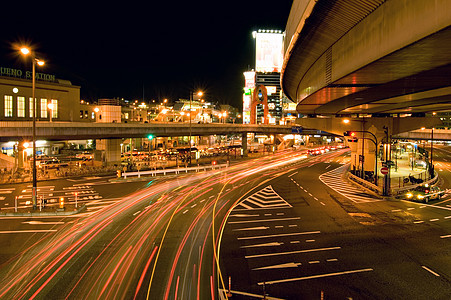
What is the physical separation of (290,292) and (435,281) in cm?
554

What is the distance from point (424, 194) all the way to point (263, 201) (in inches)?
560

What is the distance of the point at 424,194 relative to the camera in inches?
961

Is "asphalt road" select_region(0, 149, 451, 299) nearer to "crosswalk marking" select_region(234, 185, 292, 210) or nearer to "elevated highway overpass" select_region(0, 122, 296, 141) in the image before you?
"crosswalk marking" select_region(234, 185, 292, 210)

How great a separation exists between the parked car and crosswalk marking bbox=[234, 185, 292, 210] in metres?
11.5

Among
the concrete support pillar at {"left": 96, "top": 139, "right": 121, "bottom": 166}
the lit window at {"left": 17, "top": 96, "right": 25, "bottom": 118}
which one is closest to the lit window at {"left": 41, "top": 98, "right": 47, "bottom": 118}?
the lit window at {"left": 17, "top": 96, "right": 25, "bottom": 118}

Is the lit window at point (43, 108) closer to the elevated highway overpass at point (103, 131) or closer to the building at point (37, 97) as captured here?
the building at point (37, 97)

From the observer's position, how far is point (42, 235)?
14914 mm

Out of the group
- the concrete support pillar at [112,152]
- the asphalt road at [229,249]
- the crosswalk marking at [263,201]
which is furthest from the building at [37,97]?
the crosswalk marking at [263,201]

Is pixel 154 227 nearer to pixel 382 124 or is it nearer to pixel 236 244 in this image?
pixel 236 244

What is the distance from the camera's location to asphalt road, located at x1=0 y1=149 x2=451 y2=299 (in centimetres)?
960

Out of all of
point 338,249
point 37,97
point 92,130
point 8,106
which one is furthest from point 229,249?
point 37,97

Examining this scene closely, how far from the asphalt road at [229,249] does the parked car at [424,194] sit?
772 mm

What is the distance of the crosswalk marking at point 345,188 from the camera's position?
81.4 feet

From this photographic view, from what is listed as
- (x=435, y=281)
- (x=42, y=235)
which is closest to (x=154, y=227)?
(x=42, y=235)
